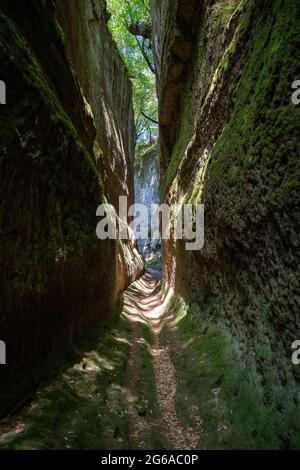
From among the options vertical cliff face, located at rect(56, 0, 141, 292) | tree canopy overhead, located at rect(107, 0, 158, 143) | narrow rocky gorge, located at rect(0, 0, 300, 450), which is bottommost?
narrow rocky gorge, located at rect(0, 0, 300, 450)

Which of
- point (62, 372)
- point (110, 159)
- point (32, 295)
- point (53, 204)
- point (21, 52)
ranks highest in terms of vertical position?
point (110, 159)

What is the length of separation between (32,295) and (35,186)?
7.14 feet

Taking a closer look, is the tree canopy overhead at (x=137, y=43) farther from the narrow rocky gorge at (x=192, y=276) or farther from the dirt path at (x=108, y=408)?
the dirt path at (x=108, y=408)

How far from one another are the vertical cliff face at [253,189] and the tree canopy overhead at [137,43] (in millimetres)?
21377

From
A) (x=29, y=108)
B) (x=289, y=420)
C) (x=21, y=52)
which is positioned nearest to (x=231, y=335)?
(x=289, y=420)

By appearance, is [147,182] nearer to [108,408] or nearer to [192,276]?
[192,276]

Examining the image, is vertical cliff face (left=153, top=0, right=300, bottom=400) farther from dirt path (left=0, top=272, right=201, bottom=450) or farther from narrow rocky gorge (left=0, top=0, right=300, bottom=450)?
dirt path (left=0, top=272, right=201, bottom=450)

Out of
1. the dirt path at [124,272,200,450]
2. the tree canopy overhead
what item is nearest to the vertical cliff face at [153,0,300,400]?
the dirt path at [124,272,200,450]

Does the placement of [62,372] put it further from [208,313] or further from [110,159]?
[110,159]

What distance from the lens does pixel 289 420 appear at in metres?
4.48

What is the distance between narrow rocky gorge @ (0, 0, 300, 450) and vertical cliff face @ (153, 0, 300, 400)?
0.04 meters

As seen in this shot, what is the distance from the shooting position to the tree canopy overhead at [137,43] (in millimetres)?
29156

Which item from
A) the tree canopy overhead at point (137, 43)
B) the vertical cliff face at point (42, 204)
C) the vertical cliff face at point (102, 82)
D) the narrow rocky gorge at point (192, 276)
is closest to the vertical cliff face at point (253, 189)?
the narrow rocky gorge at point (192, 276)

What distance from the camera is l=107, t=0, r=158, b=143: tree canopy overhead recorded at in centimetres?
2916
